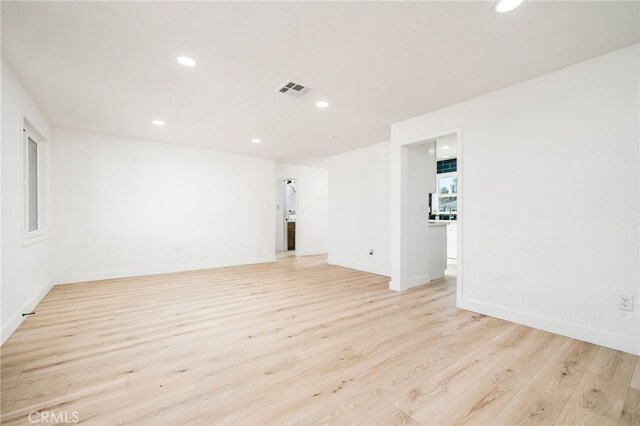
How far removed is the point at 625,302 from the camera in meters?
2.26

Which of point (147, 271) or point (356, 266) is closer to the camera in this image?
point (147, 271)

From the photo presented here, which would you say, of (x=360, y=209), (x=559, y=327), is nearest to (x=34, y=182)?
(x=360, y=209)

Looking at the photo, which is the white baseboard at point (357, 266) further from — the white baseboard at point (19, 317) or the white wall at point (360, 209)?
the white baseboard at point (19, 317)

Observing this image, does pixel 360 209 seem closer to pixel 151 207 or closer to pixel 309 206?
pixel 309 206

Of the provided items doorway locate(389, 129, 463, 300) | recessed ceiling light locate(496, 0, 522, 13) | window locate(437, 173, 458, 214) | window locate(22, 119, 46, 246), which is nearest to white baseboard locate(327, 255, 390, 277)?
doorway locate(389, 129, 463, 300)

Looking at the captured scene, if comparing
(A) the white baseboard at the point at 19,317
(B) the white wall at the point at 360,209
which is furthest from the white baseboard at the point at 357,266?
(A) the white baseboard at the point at 19,317

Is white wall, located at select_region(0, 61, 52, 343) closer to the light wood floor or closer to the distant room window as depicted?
the light wood floor

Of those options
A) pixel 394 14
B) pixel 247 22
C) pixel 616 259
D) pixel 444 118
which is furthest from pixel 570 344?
pixel 247 22

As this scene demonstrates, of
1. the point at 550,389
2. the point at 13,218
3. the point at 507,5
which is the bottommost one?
the point at 550,389

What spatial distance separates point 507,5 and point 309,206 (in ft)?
21.0

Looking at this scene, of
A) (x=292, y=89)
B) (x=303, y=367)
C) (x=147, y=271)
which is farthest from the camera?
(x=147, y=271)

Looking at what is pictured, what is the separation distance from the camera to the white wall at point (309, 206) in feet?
25.3

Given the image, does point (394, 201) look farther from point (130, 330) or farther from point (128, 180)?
point (128, 180)

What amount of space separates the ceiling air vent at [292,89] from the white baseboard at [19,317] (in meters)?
3.40
